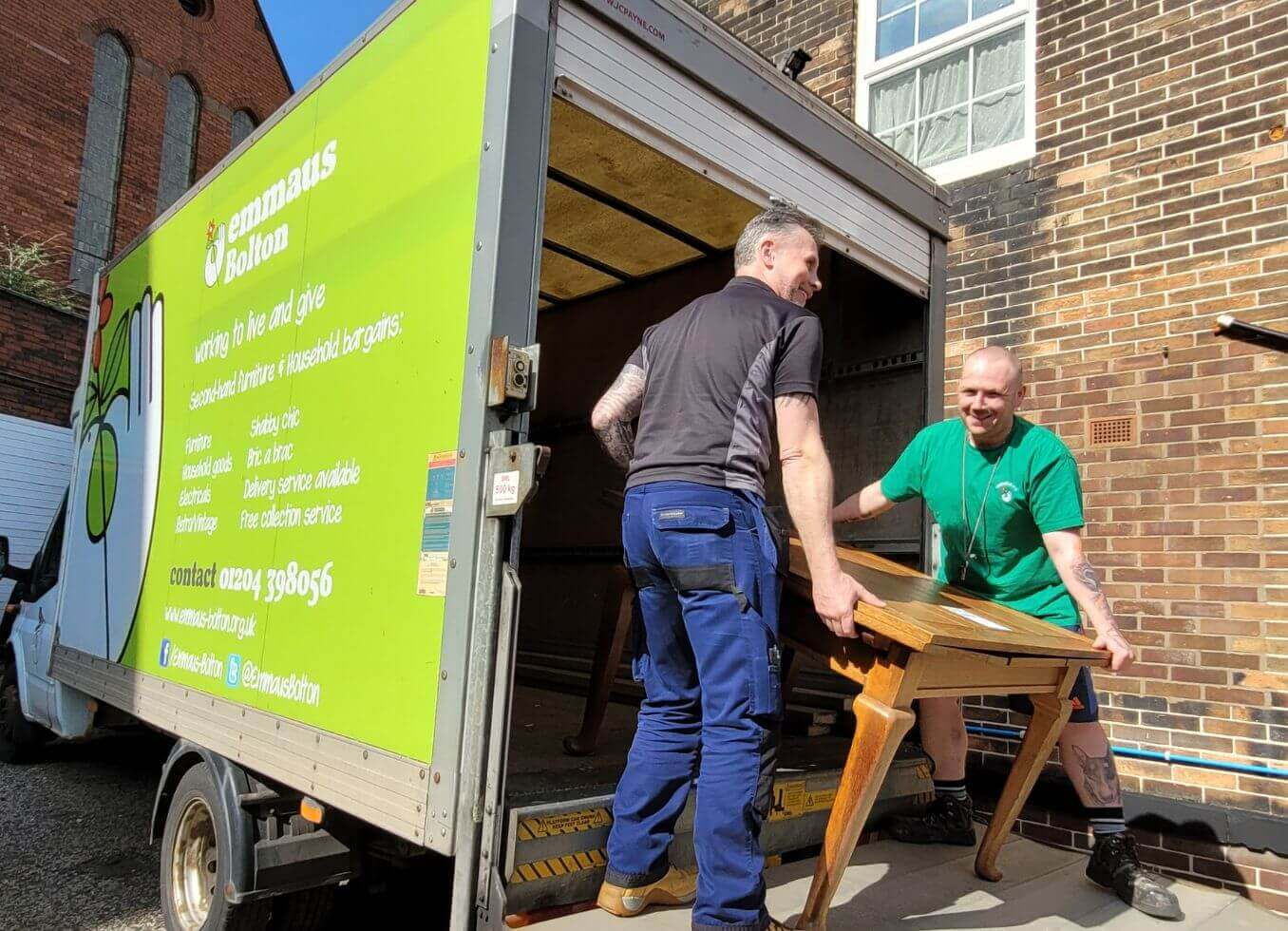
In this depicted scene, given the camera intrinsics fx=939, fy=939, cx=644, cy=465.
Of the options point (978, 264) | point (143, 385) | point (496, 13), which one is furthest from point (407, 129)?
point (978, 264)

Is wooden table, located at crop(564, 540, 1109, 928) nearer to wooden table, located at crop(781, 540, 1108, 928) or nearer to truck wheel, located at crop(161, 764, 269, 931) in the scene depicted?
wooden table, located at crop(781, 540, 1108, 928)

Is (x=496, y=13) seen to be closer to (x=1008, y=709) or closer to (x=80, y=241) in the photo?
(x=1008, y=709)

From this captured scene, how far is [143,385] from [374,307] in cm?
242

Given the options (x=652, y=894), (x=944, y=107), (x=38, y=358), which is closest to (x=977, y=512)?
(x=652, y=894)

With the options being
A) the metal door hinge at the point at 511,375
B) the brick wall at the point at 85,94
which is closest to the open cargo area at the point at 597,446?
the metal door hinge at the point at 511,375

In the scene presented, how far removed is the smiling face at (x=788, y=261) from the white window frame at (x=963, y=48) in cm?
316

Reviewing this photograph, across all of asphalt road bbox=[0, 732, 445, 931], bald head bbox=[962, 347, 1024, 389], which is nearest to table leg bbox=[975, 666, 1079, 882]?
bald head bbox=[962, 347, 1024, 389]

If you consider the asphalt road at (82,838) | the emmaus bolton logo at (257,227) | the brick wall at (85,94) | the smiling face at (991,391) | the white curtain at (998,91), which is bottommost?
the asphalt road at (82,838)

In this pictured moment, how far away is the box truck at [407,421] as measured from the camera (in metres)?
2.38

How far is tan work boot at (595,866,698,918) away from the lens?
93.9 inches

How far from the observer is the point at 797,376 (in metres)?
2.40

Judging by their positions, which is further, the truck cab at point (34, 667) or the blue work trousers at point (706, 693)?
the truck cab at point (34, 667)

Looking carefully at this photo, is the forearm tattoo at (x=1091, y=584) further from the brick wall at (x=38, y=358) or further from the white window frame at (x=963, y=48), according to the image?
the brick wall at (x=38, y=358)

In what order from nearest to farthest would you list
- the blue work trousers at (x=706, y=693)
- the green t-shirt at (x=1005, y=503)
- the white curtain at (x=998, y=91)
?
the blue work trousers at (x=706, y=693), the green t-shirt at (x=1005, y=503), the white curtain at (x=998, y=91)
